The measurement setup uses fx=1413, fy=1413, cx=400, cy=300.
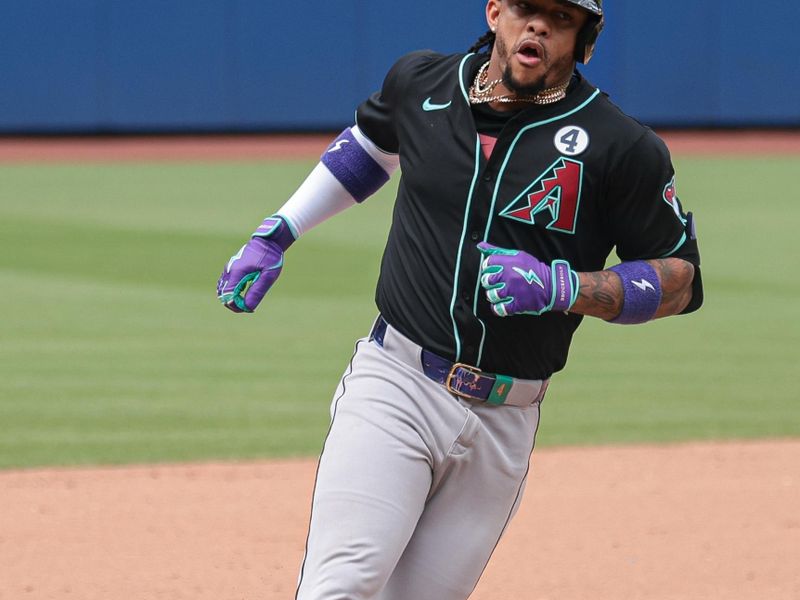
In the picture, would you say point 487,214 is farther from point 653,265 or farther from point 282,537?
point 282,537

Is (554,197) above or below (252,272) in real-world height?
above

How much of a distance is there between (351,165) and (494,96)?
650mm

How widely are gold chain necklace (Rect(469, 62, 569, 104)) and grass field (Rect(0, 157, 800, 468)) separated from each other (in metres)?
3.93

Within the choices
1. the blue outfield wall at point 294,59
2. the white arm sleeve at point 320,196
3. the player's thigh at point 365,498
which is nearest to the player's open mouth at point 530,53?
the white arm sleeve at point 320,196

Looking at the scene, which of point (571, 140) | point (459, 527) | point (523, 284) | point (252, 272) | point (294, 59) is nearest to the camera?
point (523, 284)

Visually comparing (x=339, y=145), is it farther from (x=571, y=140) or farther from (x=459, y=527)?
(x=459, y=527)

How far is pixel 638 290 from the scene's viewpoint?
3.63 m

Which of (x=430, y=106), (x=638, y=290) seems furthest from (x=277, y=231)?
(x=638, y=290)

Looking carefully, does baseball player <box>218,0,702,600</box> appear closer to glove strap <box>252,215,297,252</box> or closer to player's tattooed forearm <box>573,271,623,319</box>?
player's tattooed forearm <box>573,271,623,319</box>

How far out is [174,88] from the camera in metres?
24.2

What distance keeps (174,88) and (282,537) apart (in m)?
19.1

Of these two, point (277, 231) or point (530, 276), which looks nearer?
point (530, 276)

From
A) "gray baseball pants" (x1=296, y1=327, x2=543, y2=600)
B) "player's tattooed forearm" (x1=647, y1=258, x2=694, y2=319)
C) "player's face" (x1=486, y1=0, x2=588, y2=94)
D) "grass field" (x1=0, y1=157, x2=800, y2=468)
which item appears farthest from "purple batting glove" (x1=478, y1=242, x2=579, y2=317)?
"grass field" (x1=0, y1=157, x2=800, y2=468)

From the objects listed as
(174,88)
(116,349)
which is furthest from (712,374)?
(174,88)
